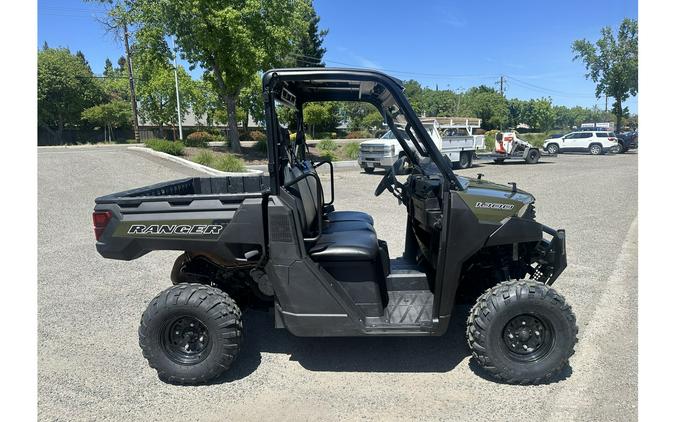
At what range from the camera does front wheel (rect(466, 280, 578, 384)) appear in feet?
10.2

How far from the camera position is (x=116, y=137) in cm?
4678

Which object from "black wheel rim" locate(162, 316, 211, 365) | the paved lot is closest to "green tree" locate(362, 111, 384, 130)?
the paved lot

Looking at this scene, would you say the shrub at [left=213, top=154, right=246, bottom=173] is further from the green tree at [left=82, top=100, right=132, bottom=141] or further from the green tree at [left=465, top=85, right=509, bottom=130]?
the green tree at [left=465, top=85, right=509, bottom=130]

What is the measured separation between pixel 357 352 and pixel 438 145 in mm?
14198

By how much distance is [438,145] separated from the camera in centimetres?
1691

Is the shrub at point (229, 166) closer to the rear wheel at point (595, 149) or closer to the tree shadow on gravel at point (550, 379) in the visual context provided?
the tree shadow on gravel at point (550, 379)

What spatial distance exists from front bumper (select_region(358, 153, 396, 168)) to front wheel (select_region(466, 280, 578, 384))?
1379cm

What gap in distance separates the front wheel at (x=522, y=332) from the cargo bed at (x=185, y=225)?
5.57 feet

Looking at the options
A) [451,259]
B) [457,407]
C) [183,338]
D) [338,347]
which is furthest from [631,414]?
[183,338]

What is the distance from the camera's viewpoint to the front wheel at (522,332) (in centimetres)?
310

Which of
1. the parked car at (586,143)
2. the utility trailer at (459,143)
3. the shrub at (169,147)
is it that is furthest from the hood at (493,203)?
the parked car at (586,143)

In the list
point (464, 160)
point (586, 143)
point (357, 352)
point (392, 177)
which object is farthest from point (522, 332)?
point (586, 143)

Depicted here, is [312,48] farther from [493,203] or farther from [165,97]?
[493,203]

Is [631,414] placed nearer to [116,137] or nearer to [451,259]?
[451,259]
